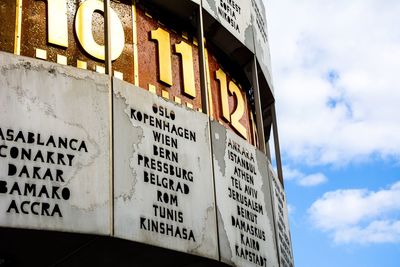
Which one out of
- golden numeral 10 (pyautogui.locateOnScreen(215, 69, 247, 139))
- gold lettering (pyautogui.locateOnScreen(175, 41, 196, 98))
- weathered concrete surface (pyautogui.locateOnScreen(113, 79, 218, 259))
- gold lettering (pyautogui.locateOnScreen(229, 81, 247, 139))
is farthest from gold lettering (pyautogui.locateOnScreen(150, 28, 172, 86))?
gold lettering (pyautogui.locateOnScreen(229, 81, 247, 139))

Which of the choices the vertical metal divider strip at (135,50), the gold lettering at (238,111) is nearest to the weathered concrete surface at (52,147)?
the vertical metal divider strip at (135,50)

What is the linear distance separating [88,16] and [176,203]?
2693mm

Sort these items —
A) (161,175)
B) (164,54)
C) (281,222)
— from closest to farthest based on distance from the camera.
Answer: (161,175) < (164,54) < (281,222)

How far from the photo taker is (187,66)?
9617 millimetres

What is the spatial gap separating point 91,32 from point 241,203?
287 centimetres

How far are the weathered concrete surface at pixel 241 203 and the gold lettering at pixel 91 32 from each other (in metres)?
1.58

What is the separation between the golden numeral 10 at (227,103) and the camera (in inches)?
402

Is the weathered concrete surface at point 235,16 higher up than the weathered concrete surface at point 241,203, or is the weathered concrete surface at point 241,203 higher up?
the weathered concrete surface at point 235,16

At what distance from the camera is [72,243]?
705cm

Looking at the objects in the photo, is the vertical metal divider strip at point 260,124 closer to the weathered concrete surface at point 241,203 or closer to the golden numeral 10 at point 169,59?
the weathered concrete surface at point 241,203

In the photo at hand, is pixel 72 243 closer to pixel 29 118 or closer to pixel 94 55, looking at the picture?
pixel 29 118

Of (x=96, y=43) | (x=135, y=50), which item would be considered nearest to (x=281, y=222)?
(x=135, y=50)

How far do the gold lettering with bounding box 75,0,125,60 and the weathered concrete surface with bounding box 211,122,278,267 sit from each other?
1.58 metres

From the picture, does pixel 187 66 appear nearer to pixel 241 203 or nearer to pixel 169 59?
pixel 169 59
